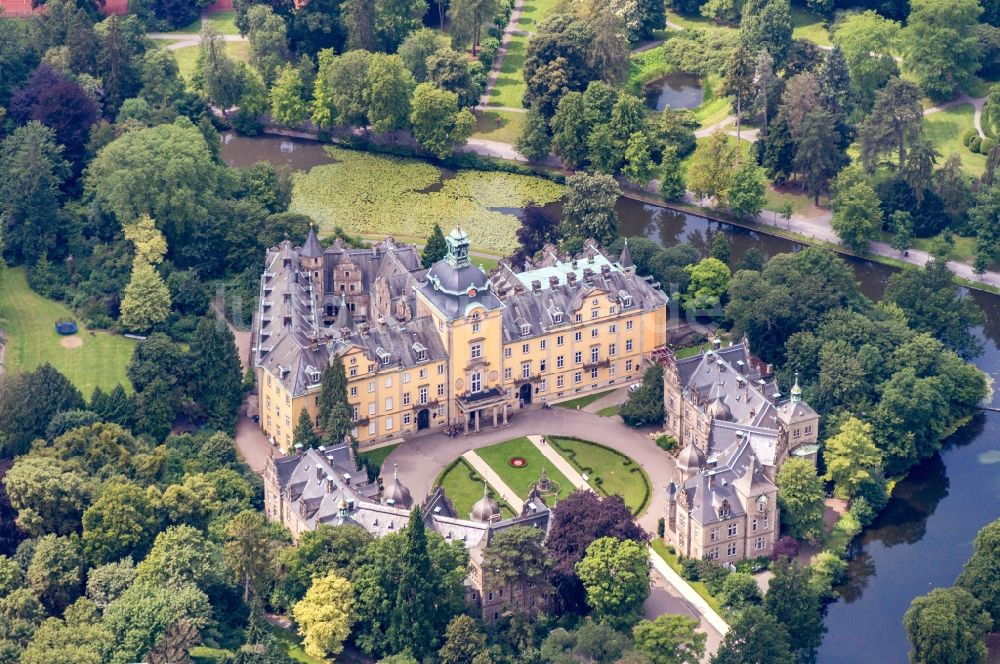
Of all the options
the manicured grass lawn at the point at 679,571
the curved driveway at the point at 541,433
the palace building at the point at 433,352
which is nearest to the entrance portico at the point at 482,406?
the palace building at the point at 433,352

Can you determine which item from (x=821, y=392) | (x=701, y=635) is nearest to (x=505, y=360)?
(x=821, y=392)

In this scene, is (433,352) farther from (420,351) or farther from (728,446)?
(728,446)

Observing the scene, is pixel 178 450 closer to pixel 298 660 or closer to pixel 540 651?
pixel 298 660

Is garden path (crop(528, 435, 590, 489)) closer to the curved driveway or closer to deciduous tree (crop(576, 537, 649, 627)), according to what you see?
the curved driveway

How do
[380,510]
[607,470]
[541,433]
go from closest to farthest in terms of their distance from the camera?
[380,510] → [607,470] → [541,433]

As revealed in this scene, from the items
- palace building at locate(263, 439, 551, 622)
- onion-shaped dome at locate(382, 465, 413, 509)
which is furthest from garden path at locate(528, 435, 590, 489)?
onion-shaped dome at locate(382, 465, 413, 509)

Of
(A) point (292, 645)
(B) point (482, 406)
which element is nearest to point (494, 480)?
(B) point (482, 406)

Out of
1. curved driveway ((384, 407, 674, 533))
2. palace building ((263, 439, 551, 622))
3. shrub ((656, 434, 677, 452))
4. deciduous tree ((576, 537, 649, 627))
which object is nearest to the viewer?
deciduous tree ((576, 537, 649, 627))
